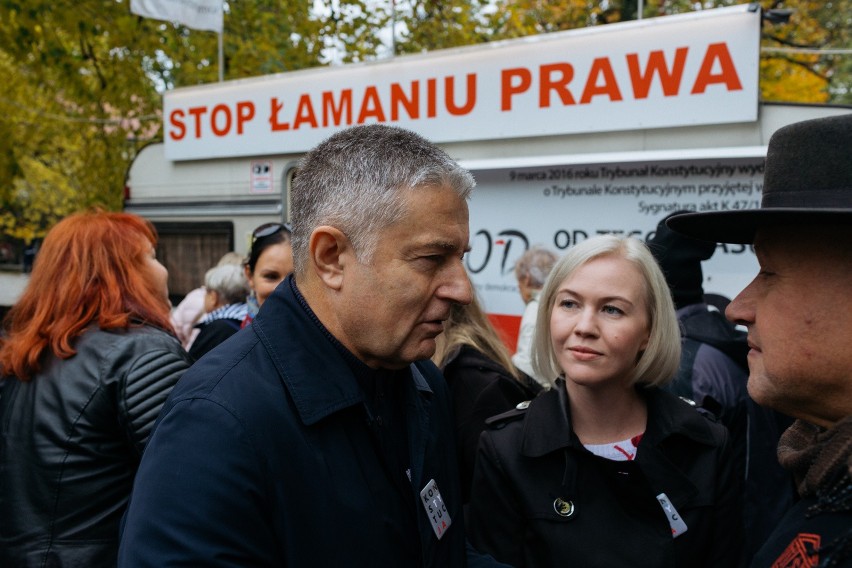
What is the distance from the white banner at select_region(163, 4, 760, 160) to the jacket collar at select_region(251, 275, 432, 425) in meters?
3.82

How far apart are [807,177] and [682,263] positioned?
2039 millimetres

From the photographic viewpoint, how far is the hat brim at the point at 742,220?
1311 millimetres

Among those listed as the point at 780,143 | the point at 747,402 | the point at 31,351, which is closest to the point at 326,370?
the point at 780,143

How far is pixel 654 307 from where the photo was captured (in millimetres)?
2549

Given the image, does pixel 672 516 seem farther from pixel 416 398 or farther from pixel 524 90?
pixel 524 90

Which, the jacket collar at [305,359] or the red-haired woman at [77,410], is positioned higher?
the jacket collar at [305,359]

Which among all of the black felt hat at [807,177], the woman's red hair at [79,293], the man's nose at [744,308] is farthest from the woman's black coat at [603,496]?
the woman's red hair at [79,293]

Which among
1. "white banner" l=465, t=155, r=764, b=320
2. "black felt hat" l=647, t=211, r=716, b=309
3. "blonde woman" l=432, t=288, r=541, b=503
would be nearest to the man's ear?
"blonde woman" l=432, t=288, r=541, b=503

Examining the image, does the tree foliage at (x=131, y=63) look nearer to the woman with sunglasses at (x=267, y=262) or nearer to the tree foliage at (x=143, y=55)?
the tree foliage at (x=143, y=55)

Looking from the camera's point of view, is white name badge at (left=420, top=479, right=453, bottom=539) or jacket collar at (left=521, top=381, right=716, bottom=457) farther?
jacket collar at (left=521, top=381, right=716, bottom=457)

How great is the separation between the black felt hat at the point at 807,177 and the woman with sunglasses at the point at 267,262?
266 cm

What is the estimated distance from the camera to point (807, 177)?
4.59 feet

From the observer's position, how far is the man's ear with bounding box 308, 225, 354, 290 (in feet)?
5.39

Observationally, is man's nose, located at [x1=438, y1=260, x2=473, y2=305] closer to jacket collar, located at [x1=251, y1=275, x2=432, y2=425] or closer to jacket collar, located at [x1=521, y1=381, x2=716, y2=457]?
jacket collar, located at [x1=251, y1=275, x2=432, y2=425]
